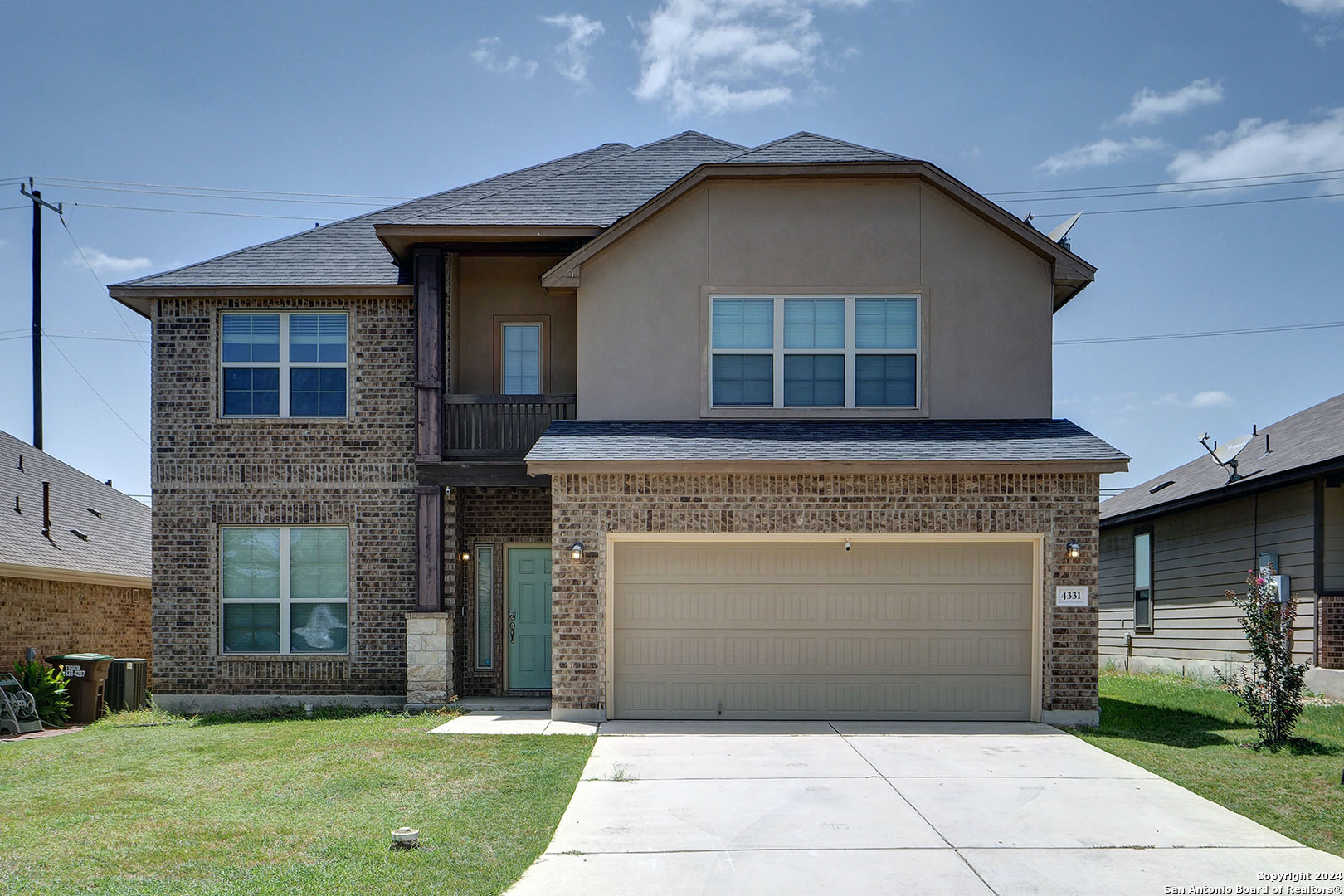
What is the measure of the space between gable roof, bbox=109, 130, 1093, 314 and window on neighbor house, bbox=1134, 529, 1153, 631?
8.10 m

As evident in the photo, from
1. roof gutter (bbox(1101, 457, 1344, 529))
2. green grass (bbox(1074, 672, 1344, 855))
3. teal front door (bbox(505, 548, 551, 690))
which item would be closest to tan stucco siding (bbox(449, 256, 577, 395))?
teal front door (bbox(505, 548, 551, 690))

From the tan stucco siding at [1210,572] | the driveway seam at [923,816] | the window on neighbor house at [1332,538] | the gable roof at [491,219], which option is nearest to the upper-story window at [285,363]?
the gable roof at [491,219]

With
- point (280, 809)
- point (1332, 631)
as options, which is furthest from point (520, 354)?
point (1332, 631)

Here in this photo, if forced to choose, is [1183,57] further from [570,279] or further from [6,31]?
[6,31]

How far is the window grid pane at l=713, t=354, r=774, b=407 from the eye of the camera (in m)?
12.7

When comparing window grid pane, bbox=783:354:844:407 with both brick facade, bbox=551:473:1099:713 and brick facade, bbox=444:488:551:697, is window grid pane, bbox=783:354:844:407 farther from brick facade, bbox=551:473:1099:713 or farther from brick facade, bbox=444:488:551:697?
brick facade, bbox=444:488:551:697

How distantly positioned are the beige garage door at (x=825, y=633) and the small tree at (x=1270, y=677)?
2.21 m

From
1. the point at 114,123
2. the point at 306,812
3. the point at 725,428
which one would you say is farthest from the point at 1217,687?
the point at 114,123

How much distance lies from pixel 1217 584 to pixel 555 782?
13471mm

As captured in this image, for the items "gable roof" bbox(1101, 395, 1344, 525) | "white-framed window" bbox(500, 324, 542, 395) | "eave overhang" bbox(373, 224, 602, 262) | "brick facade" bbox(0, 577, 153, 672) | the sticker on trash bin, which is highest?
"eave overhang" bbox(373, 224, 602, 262)

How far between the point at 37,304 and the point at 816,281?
24358 millimetres

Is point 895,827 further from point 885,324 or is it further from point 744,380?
point 885,324

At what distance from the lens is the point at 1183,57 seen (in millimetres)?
17719

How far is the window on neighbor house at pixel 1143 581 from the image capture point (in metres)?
19.8
